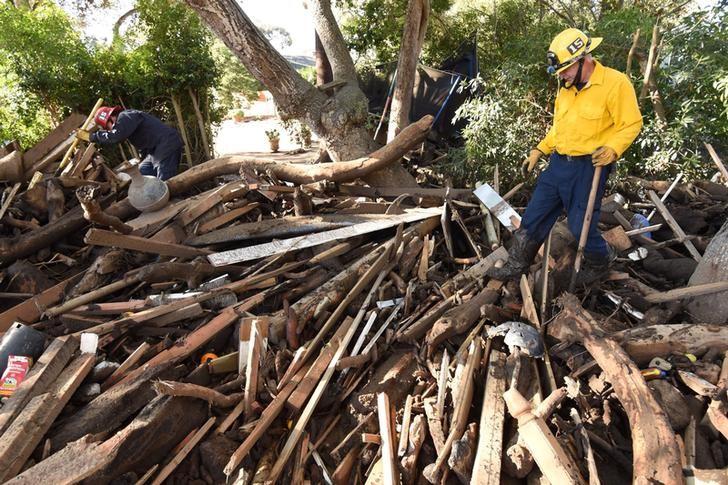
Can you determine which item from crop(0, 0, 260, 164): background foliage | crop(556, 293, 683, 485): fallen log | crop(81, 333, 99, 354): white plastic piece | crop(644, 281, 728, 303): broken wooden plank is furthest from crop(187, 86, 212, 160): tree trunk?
crop(644, 281, 728, 303): broken wooden plank

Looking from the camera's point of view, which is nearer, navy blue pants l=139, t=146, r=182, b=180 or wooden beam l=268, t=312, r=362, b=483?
wooden beam l=268, t=312, r=362, b=483

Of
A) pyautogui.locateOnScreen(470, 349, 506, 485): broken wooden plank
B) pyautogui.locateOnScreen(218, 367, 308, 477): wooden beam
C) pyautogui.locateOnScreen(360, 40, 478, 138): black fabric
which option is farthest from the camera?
pyautogui.locateOnScreen(360, 40, 478, 138): black fabric

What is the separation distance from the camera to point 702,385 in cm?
240

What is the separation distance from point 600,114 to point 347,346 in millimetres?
2614

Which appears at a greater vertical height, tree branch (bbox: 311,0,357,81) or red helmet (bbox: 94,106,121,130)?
tree branch (bbox: 311,0,357,81)

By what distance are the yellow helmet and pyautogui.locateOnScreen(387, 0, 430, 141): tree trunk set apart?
3.58 m

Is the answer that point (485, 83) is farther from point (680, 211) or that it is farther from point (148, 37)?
point (148, 37)

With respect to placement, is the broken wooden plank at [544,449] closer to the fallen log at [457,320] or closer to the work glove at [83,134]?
the fallen log at [457,320]

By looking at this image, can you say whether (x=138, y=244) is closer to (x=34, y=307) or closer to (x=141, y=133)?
(x=34, y=307)

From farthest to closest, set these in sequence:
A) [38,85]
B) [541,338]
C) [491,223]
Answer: [38,85] → [491,223] → [541,338]

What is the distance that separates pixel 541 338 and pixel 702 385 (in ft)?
2.91

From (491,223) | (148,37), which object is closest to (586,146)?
(491,223)

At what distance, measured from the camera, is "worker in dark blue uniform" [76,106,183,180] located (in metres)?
5.35

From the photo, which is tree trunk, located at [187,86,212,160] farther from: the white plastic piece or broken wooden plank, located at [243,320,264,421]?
broken wooden plank, located at [243,320,264,421]
